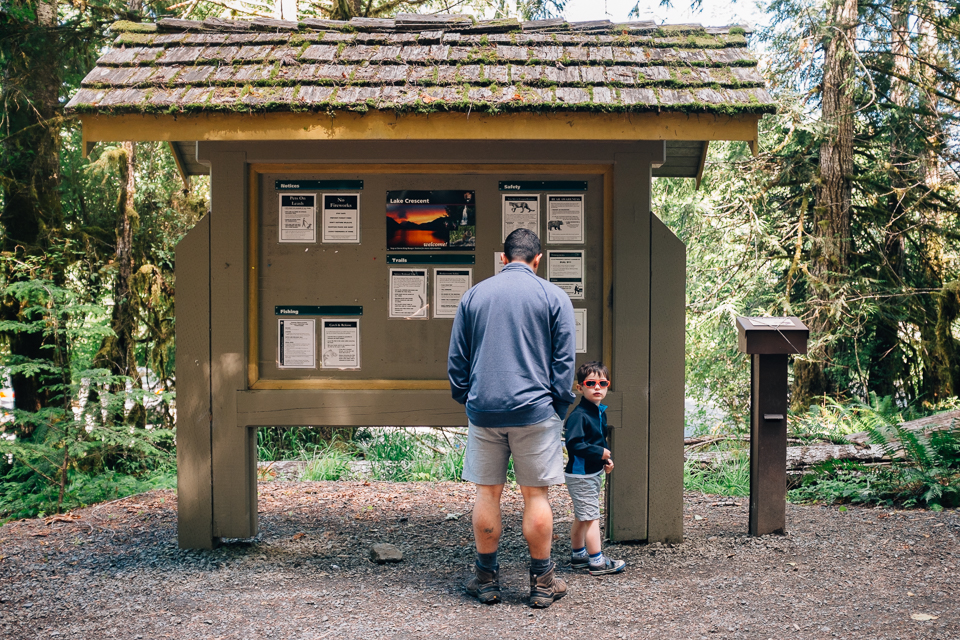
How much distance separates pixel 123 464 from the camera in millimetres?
8789

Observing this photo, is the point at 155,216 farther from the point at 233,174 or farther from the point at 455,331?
the point at 455,331

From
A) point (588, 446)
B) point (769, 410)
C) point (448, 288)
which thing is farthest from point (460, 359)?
point (769, 410)

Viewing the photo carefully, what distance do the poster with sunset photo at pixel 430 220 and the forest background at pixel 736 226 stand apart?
3.46 m

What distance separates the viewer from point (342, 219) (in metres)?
4.88

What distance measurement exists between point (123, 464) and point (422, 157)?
6258 millimetres

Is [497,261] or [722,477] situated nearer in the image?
[497,261]

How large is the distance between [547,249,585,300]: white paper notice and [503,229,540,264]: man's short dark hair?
35.3 inches

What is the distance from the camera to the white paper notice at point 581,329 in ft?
16.0

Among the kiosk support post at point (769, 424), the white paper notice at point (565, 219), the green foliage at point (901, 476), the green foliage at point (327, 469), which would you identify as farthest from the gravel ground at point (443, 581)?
the white paper notice at point (565, 219)

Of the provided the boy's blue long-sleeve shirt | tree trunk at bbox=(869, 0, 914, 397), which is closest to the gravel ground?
the boy's blue long-sleeve shirt

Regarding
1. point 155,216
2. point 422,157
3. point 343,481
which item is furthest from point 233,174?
point 155,216

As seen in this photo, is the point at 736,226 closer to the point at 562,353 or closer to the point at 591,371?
the point at 591,371

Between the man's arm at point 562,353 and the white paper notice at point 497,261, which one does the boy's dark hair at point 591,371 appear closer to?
the man's arm at point 562,353

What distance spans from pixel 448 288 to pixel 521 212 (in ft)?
2.31
